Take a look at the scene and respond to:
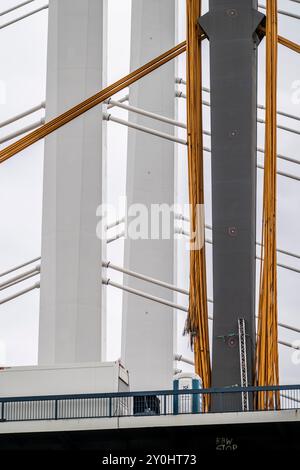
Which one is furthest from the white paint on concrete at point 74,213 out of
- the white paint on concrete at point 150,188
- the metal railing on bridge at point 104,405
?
the metal railing on bridge at point 104,405

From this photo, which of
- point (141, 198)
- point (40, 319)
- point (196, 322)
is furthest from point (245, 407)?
point (141, 198)

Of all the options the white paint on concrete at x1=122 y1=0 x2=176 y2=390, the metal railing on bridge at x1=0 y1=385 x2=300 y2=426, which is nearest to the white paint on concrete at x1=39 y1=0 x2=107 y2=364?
the white paint on concrete at x1=122 y1=0 x2=176 y2=390

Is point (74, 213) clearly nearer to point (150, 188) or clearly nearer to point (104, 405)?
point (150, 188)

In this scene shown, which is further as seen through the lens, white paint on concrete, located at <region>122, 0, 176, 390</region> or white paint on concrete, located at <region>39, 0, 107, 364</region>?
white paint on concrete, located at <region>122, 0, 176, 390</region>

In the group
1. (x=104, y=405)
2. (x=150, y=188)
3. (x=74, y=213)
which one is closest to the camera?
(x=104, y=405)

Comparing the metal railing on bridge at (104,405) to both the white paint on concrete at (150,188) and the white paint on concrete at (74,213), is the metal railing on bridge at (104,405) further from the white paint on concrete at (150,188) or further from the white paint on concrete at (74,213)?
the white paint on concrete at (150,188)

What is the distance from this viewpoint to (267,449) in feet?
133

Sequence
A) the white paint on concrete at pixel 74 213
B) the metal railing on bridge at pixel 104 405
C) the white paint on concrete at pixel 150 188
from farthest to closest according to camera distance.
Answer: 1. the white paint on concrete at pixel 150 188
2. the white paint on concrete at pixel 74 213
3. the metal railing on bridge at pixel 104 405

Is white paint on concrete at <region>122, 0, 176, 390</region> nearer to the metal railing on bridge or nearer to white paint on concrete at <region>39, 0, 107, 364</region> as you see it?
white paint on concrete at <region>39, 0, 107, 364</region>

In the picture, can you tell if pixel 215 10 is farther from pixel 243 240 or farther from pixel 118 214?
pixel 118 214

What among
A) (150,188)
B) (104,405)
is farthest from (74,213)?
(104,405)

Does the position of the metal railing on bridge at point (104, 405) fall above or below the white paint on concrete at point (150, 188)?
below

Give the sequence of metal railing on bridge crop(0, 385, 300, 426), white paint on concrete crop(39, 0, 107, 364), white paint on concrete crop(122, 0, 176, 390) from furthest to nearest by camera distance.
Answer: white paint on concrete crop(122, 0, 176, 390)
white paint on concrete crop(39, 0, 107, 364)
metal railing on bridge crop(0, 385, 300, 426)

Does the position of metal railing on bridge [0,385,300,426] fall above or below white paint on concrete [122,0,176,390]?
below
